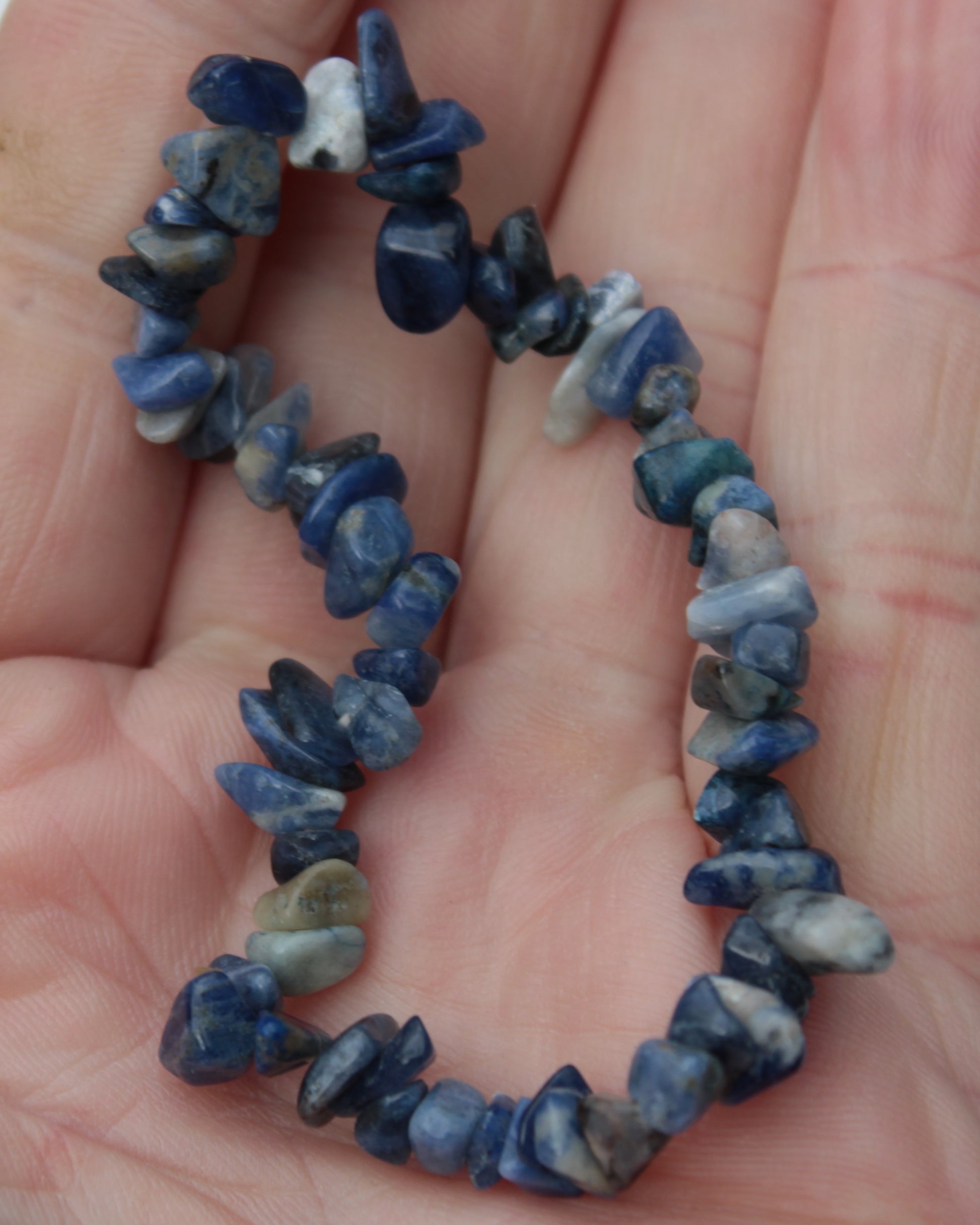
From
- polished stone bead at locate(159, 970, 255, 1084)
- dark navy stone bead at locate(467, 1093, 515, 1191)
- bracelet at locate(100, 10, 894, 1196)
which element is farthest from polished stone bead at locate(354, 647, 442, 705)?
dark navy stone bead at locate(467, 1093, 515, 1191)

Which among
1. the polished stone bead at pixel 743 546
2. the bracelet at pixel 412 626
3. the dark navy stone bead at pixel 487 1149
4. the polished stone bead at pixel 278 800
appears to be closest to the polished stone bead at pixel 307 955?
the bracelet at pixel 412 626

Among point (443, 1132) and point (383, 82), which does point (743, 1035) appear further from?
point (383, 82)

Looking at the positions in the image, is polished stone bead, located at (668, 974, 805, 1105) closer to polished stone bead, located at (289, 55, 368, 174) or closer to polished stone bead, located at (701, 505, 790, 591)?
polished stone bead, located at (701, 505, 790, 591)

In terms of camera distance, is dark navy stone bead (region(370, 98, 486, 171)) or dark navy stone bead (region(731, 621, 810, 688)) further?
dark navy stone bead (region(370, 98, 486, 171))

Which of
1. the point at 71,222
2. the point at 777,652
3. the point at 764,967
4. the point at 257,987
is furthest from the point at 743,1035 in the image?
the point at 71,222

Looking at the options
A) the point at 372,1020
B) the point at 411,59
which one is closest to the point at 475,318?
the point at 411,59

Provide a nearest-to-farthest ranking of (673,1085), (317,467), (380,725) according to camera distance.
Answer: (673,1085) → (380,725) → (317,467)

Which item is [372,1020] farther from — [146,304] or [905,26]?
[905,26]
